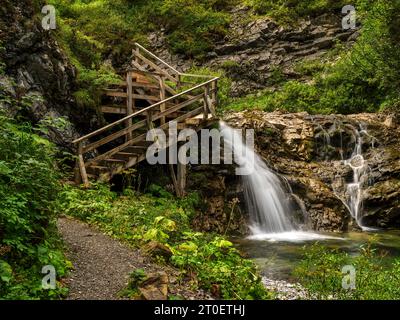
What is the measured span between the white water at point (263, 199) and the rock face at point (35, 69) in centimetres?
565

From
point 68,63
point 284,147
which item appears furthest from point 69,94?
point 284,147

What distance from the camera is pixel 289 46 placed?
27.4 metres

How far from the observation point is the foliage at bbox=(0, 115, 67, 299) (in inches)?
195

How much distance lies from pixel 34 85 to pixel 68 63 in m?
1.54

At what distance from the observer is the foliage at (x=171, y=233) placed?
6500 millimetres

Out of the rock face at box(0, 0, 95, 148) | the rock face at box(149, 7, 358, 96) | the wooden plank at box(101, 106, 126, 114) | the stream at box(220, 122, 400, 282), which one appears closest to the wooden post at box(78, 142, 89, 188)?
the rock face at box(0, 0, 95, 148)

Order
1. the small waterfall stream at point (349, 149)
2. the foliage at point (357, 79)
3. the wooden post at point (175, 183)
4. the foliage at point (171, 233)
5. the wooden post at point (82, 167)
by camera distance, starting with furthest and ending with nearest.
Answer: the foliage at point (357, 79) → the small waterfall stream at point (349, 149) → the wooden post at point (175, 183) → the wooden post at point (82, 167) → the foliage at point (171, 233)

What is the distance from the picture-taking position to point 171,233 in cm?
868

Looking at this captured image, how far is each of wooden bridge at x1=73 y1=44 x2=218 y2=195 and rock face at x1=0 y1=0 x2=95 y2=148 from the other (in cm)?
100

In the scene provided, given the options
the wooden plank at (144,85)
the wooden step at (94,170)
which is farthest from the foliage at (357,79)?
the wooden step at (94,170)

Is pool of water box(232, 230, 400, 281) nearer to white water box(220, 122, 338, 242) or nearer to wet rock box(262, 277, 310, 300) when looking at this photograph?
white water box(220, 122, 338, 242)

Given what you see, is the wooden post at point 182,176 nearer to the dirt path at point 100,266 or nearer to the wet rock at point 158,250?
the dirt path at point 100,266

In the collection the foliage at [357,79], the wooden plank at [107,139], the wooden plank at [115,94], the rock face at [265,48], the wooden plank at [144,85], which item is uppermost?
the rock face at [265,48]
